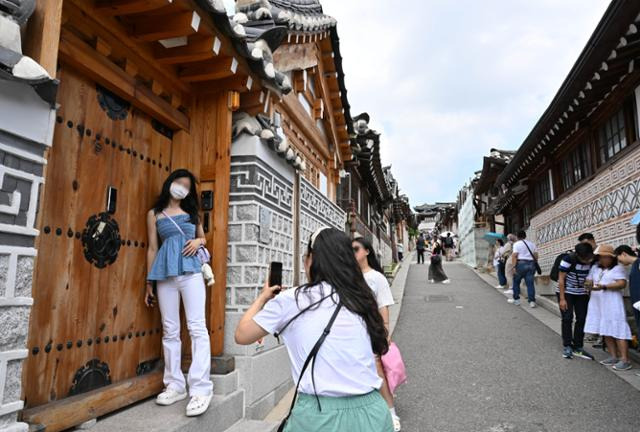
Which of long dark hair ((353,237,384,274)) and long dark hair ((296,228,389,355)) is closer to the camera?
long dark hair ((296,228,389,355))

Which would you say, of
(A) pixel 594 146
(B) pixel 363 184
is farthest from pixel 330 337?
(B) pixel 363 184

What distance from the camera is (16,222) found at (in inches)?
92.7

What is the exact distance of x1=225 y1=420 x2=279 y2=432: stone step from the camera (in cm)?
388

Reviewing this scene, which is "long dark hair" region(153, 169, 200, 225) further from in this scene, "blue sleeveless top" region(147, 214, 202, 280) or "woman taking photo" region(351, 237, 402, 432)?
"woman taking photo" region(351, 237, 402, 432)

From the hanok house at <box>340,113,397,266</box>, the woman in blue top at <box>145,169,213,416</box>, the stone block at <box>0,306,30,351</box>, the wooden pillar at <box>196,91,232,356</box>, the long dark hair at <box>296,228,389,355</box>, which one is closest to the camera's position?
the long dark hair at <box>296,228,389,355</box>

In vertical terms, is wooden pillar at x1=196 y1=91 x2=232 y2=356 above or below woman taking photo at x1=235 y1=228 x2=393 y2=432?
above

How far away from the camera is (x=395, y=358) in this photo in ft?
14.2

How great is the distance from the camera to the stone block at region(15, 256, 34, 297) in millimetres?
2328

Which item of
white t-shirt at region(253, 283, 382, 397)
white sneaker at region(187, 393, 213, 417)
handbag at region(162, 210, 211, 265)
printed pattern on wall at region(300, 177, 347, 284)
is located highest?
printed pattern on wall at region(300, 177, 347, 284)

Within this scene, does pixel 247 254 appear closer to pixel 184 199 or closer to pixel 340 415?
pixel 184 199

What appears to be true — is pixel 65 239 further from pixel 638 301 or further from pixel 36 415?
pixel 638 301

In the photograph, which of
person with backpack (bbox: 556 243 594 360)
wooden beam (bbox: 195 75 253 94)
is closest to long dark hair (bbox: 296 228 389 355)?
wooden beam (bbox: 195 75 253 94)

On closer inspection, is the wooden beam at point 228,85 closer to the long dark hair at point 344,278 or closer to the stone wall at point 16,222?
the stone wall at point 16,222

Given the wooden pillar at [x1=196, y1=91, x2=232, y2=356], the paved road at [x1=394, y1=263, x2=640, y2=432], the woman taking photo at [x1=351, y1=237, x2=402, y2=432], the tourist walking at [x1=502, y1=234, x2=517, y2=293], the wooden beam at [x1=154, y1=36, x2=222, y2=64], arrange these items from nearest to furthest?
the wooden beam at [x1=154, y1=36, x2=222, y2=64]
the woman taking photo at [x1=351, y1=237, x2=402, y2=432]
the wooden pillar at [x1=196, y1=91, x2=232, y2=356]
the paved road at [x1=394, y1=263, x2=640, y2=432]
the tourist walking at [x1=502, y1=234, x2=517, y2=293]
